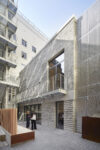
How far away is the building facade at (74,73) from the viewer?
9.08 meters

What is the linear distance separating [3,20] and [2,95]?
41.1 ft

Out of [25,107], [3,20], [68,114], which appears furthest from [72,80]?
[3,20]

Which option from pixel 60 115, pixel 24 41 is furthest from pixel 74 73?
pixel 24 41

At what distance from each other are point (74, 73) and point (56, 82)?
10.1 ft

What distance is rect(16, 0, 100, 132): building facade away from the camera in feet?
29.8

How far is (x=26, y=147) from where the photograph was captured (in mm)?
6383

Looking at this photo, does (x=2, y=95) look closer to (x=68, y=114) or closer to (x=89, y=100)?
(x=68, y=114)

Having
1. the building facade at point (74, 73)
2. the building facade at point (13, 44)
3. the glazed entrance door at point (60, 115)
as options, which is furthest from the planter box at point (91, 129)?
the building facade at point (13, 44)

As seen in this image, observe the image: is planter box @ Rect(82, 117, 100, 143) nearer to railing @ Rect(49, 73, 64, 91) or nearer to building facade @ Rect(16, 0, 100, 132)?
building facade @ Rect(16, 0, 100, 132)

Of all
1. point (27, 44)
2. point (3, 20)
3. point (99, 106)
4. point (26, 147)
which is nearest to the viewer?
point (26, 147)

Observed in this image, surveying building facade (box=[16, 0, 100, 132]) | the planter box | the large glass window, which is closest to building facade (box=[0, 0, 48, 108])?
the large glass window

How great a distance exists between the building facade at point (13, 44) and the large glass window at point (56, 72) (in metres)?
8.31

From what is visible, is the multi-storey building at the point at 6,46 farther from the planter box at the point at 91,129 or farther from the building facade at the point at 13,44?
the planter box at the point at 91,129

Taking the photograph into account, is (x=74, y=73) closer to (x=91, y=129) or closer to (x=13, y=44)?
(x=91, y=129)
